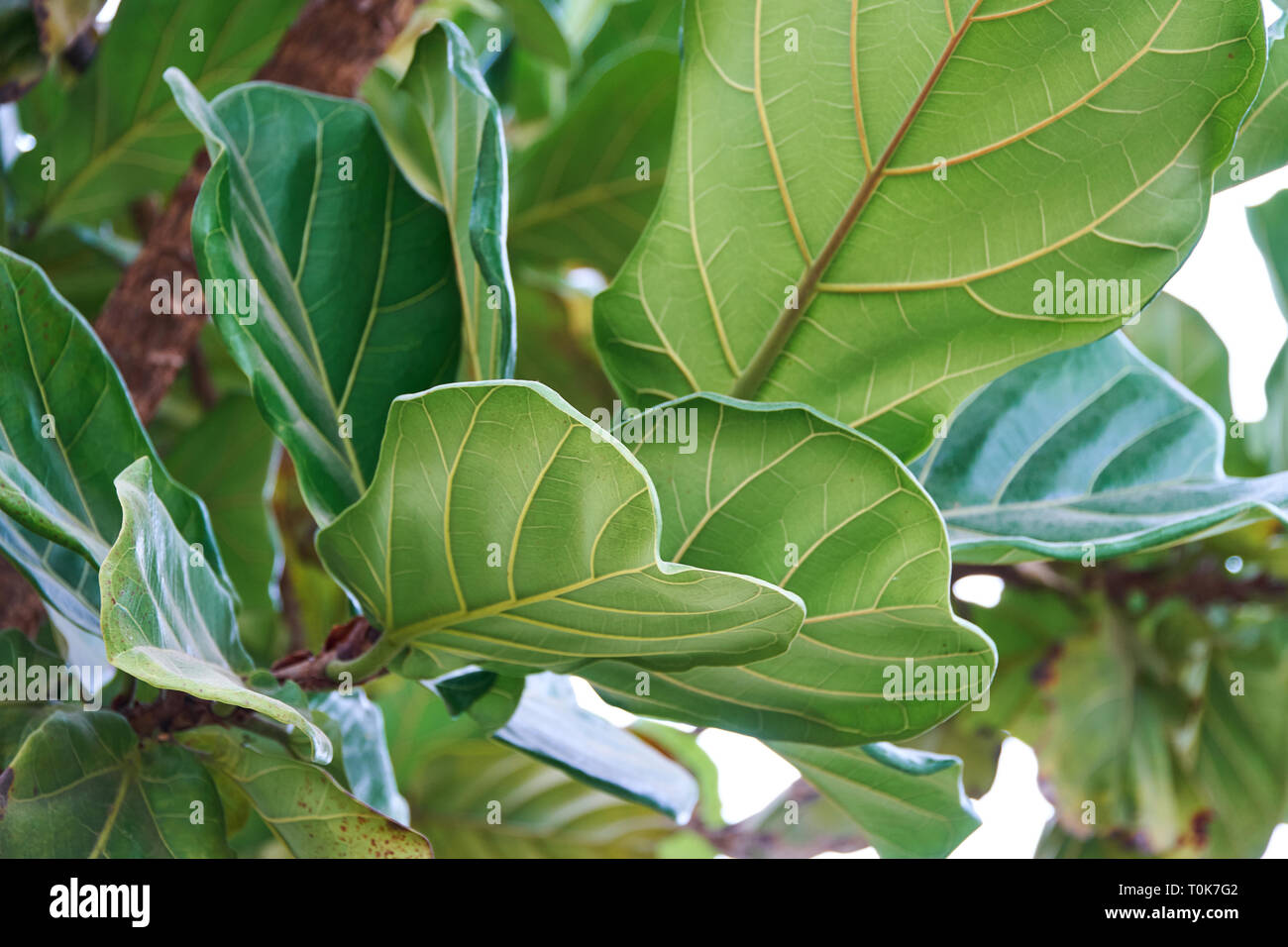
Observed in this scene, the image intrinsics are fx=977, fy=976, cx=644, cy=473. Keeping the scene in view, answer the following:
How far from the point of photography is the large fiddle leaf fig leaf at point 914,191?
1.02 ft

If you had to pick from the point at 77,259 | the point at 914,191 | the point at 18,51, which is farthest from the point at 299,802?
the point at 77,259

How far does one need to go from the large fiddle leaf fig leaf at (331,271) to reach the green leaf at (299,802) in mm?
93

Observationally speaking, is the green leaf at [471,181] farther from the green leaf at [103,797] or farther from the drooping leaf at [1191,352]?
the drooping leaf at [1191,352]

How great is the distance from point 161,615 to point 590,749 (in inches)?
9.1

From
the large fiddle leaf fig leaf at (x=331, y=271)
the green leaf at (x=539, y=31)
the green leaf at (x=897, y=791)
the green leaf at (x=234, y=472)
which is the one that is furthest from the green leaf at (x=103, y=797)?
the green leaf at (x=539, y=31)

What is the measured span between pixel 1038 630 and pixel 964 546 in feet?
2.20

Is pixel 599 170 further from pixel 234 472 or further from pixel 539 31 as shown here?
pixel 234 472

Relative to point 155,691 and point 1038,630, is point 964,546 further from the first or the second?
point 1038,630

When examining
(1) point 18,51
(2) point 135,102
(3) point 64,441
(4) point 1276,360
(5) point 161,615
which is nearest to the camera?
(5) point 161,615

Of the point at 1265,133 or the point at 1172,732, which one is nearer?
the point at 1265,133

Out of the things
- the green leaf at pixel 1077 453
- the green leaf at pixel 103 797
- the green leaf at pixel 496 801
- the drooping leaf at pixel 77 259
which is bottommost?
the green leaf at pixel 496 801

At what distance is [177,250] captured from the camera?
1.84 feet

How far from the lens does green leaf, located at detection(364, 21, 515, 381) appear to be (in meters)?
0.34
